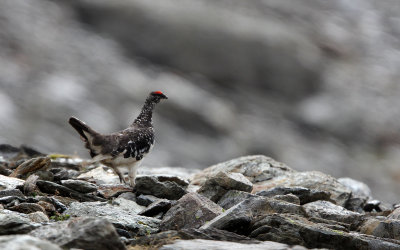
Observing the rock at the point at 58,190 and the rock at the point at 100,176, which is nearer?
the rock at the point at 58,190

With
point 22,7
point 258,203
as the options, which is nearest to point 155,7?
point 22,7

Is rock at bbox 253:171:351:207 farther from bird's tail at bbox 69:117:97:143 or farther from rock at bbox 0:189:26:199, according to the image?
rock at bbox 0:189:26:199

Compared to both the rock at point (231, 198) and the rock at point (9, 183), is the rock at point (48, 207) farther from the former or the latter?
the rock at point (231, 198)

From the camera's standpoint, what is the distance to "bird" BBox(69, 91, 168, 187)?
9625 millimetres

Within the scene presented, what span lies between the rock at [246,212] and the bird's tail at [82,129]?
327 cm

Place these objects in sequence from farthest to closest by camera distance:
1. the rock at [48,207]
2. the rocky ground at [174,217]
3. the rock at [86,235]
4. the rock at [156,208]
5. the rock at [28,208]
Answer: the rock at [156,208] → the rock at [48,207] → the rock at [28,208] → the rocky ground at [174,217] → the rock at [86,235]

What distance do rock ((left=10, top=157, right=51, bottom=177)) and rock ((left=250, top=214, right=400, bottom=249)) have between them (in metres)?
4.96

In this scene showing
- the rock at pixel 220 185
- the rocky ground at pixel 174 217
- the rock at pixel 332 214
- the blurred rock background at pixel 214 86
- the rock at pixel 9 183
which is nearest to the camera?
the rocky ground at pixel 174 217

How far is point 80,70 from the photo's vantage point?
4853 centimetres

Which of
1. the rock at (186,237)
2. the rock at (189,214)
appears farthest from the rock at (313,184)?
the rock at (186,237)

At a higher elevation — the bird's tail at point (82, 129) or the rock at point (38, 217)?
the bird's tail at point (82, 129)

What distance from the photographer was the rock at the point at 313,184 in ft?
37.0

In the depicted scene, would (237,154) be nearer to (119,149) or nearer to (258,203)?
(119,149)

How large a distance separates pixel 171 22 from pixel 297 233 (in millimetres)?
47575
